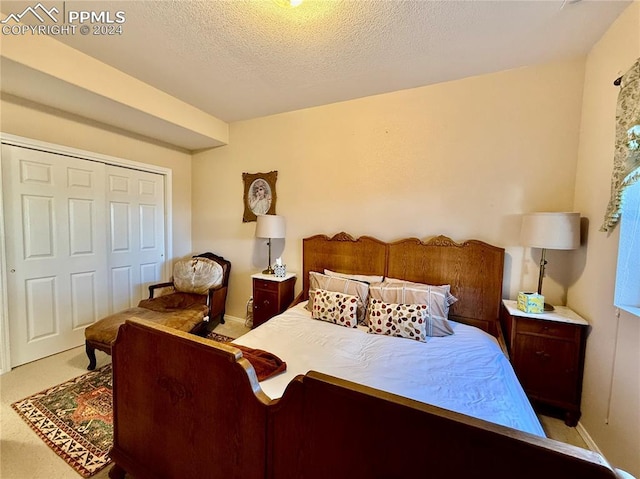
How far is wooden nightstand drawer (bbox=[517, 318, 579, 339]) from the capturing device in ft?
6.11

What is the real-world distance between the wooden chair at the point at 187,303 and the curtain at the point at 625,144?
11.0 feet

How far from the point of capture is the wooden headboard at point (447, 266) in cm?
231

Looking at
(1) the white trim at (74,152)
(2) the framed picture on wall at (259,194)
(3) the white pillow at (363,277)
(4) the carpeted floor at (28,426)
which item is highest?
(1) the white trim at (74,152)

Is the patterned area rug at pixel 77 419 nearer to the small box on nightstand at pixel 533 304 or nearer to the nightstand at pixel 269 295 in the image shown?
the nightstand at pixel 269 295

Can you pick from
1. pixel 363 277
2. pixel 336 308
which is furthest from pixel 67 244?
pixel 363 277

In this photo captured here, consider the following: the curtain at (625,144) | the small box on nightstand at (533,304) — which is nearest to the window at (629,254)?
the curtain at (625,144)

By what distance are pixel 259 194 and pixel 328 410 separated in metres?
2.98

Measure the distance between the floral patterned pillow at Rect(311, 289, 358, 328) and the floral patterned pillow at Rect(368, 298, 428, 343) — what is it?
0.17m

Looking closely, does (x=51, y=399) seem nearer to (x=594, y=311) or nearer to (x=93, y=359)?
(x=93, y=359)

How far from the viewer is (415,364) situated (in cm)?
162

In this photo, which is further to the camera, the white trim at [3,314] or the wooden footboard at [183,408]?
the white trim at [3,314]

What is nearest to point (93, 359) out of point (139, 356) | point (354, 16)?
point (139, 356)

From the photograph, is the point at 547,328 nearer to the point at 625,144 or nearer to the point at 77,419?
the point at 625,144

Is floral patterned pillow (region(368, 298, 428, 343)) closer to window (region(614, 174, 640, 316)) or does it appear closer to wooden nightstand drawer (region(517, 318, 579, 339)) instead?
wooden nightstand drawer (region(517, 318, 579, 339))
